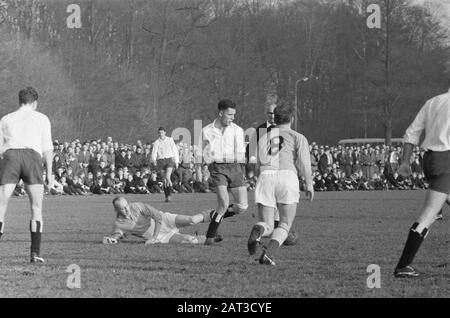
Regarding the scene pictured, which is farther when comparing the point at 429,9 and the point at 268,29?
the point at 268,29

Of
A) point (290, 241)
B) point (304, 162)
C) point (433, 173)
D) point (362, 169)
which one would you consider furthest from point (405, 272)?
point (362, 169)

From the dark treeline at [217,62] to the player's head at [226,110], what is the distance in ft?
85.5

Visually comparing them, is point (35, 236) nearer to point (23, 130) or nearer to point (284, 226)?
point (23, 130)

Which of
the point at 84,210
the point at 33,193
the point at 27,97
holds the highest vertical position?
the point at 27,97

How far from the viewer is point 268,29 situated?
67312mm

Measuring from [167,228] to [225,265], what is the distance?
10.7 ft

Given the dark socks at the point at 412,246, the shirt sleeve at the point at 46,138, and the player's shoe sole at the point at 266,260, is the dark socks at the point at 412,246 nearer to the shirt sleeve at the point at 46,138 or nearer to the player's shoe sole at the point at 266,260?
the player's shoe sole at the point at 266,260

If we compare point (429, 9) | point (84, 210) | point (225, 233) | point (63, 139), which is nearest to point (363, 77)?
point (429, 9)

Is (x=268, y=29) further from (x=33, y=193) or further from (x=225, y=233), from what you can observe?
(x=33, y=193)

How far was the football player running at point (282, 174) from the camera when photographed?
34.1 feet

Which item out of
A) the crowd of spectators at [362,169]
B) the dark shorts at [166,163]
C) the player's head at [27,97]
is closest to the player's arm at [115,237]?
the player's head at [27,97]

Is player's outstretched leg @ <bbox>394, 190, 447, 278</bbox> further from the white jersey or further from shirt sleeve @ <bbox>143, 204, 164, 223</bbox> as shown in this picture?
shirt sleeve @ <bbox>143, 204, 164, 223</bbox>
